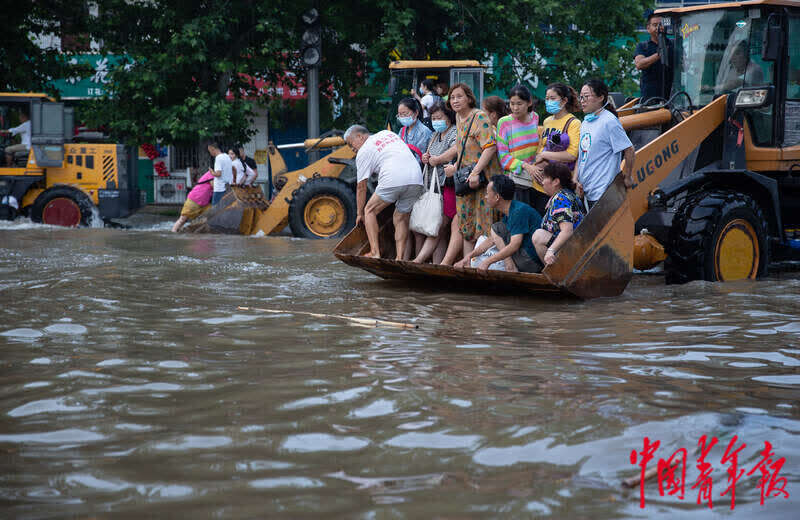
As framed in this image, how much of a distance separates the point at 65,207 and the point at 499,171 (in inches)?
551

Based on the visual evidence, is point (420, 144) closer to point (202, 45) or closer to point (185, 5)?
point (202, 45)

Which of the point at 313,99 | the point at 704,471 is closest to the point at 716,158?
the point at 704,471

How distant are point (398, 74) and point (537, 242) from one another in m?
8.83

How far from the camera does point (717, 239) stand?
9789mm

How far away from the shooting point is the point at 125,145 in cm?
2230

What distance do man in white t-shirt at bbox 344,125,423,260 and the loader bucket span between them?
27.6 ft

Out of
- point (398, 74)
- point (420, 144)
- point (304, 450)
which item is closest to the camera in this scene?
point (304, 450)

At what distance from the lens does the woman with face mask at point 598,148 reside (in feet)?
28.3

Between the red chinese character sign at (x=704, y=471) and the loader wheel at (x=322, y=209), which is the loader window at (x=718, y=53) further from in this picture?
the loader wheel at (x=322, y=209)

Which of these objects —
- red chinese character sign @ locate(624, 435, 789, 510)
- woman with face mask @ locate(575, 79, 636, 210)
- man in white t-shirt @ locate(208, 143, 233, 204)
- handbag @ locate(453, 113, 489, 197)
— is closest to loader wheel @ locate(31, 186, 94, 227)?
man in white t-shirt @ locate(208, 143, 233, 204)

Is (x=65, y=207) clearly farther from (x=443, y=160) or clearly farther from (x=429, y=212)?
(x=443, y=160)

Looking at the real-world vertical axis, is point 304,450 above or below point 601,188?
below

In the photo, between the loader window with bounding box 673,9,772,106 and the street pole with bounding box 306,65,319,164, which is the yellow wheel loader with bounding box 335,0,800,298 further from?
the street pole with bounding box 306,65,319,164

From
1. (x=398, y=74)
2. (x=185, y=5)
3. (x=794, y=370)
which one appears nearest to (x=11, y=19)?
(x=185, y=5)
